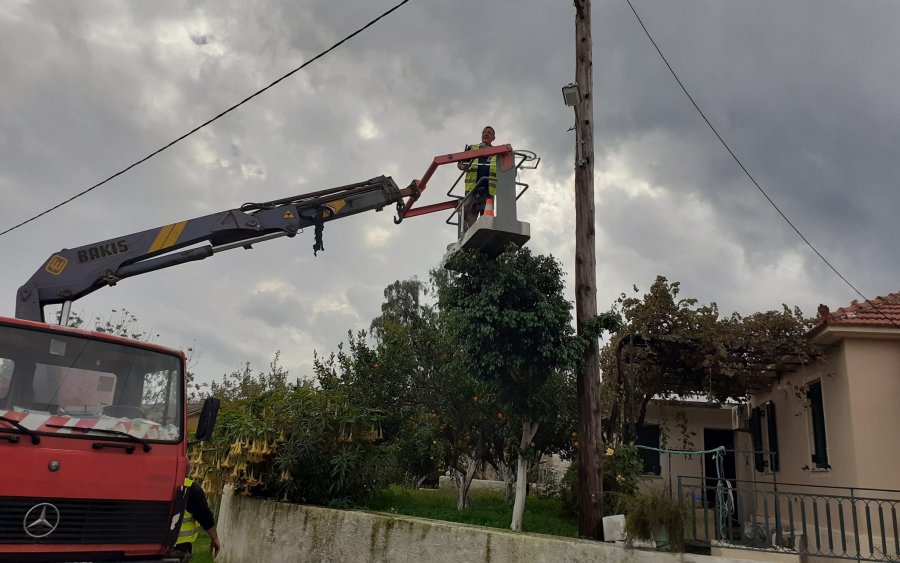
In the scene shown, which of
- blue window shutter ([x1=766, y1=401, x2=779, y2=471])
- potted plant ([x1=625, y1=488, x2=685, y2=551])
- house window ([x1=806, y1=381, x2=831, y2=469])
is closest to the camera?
potted plant ([x1=625, y1=488, x2=685, y2=551])

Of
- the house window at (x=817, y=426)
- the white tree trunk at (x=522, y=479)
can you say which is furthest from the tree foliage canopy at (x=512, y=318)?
the house window at (x=817, y=426)

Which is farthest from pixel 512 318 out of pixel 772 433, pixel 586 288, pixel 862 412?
pixel 772 433

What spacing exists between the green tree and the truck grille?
13.5ft

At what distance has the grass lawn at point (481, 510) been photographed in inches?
370

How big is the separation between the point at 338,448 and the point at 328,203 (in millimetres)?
3719

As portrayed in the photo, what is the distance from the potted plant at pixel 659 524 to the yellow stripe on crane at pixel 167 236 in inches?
249

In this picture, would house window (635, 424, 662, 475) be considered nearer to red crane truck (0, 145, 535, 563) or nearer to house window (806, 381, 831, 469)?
house window (806, 381, 831, 469)

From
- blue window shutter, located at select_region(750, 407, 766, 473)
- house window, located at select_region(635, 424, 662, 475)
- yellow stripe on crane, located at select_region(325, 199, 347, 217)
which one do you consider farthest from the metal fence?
yellow stripe on crane, located at select_region(325, 199, 347, 217)

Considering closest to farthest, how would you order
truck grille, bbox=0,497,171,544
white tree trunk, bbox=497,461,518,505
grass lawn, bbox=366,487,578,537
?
truck grille, bbox=0,497,171,544 < grass lawn, bbox=366,487,578,537 < white tree trunk, bbox=497,461,518,505

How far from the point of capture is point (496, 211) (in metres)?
8.07

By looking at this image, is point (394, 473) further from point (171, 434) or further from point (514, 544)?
point (171, 434)

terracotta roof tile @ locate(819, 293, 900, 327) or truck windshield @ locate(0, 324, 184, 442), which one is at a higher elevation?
terracotta roof tile @ locate(819, 293, 900, 327)

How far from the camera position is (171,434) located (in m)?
5.45

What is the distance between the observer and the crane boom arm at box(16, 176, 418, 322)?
24.8ft
